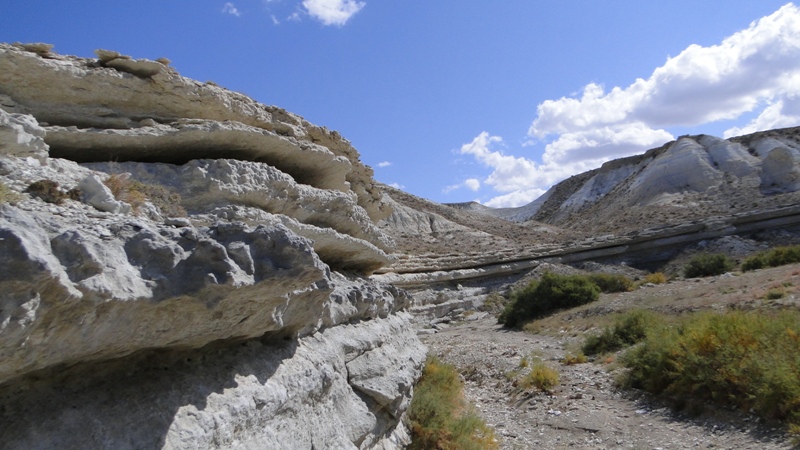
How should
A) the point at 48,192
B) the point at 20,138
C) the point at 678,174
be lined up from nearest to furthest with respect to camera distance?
the point at 48,192 → the point at 20,138 → the point at 678,174

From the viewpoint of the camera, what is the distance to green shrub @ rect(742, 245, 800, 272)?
20484 mm

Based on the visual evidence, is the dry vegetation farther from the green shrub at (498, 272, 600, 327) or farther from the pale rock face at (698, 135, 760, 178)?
the pale rock face at (698, 135, 760, 178)

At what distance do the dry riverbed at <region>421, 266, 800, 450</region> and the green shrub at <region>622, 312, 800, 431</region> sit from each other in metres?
0.26

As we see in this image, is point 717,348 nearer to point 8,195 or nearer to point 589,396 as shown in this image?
point 589,396

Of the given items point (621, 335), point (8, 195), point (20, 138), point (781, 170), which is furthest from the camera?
point (781, 170)

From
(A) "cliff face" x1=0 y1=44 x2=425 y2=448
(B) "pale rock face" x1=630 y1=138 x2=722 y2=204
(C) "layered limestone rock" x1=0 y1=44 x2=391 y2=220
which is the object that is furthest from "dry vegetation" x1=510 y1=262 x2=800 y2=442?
(B) "pale rock face" x1=630 y1=138 x2=722 y2=204

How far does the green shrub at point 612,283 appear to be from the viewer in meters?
22.4

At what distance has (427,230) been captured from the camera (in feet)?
140

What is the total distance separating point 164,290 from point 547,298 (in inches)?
743

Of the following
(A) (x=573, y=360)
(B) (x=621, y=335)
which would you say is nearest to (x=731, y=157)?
(B) (x=621, y=335)

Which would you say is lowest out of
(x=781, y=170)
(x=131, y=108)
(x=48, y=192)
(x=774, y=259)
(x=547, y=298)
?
(x=774, y=259)

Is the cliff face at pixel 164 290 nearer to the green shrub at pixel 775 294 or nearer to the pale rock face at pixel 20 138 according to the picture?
the pale rock face at pixel 20 138

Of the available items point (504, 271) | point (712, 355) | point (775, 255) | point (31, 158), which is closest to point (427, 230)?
point (504, 271)

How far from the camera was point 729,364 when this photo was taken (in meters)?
7.78
